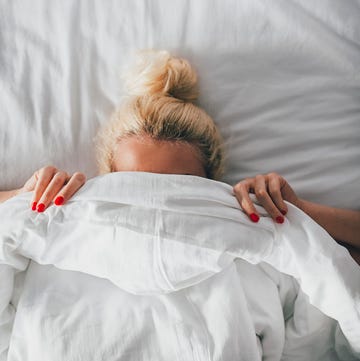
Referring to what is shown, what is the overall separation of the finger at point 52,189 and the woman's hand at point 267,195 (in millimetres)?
281

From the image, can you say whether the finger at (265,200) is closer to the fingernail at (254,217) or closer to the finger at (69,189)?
the fingernail at (254,217)

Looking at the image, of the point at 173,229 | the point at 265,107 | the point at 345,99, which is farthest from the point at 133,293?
the point at 345,99

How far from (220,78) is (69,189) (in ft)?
1.30

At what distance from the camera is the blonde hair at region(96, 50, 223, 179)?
0.83m

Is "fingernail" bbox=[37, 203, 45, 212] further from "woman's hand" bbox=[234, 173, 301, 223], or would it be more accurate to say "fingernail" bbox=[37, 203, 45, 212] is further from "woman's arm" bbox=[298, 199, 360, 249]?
"woman's arm" bbox=[298, 199, 360, 249]

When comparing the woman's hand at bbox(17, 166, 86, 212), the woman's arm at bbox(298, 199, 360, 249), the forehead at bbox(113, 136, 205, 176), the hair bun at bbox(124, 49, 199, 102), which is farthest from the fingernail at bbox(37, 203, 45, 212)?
the woman's arm at bbox(298, 199, 360, 249)

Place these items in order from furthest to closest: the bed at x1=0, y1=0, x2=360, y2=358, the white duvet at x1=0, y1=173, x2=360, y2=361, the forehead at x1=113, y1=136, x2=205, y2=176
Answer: the bed at x1=0, y1=0, x2=360, y2=358 < the forehead at x1=113, y1=136, x2=205, y2=176 < the white duvet at x1=0, y1=173, x2=360, y2=361

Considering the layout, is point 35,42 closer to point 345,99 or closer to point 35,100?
point 35,100

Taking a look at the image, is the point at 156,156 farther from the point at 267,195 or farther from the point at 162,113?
the point at 267,195

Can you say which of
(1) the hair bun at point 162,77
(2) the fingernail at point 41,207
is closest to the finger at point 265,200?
(1) the hair bun at point 162,77

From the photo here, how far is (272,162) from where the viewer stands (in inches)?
36.6

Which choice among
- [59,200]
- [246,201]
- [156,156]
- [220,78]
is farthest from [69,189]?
[220,78]

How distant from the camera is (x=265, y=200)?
757 mm

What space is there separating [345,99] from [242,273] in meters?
0.44
